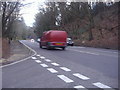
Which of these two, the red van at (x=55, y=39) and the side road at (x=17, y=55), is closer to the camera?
the side road at (x=17, y=55)

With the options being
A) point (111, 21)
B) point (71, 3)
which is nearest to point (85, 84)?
point (111, 21)

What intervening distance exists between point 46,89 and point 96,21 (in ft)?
176

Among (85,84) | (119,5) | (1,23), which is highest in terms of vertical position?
(119,5)

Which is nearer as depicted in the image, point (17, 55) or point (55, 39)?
point (17, 55)

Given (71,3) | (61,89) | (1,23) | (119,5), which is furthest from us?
(71,3)

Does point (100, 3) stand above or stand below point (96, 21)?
above

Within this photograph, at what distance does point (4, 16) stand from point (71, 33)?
3325cm

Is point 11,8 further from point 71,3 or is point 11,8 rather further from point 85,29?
point 85,29

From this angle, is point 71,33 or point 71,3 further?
point 71,33

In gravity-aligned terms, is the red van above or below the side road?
above

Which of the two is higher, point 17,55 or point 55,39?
point 55,39

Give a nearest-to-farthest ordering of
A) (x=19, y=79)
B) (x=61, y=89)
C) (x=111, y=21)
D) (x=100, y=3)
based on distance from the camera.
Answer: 1. (x=61, y=89)
2. (x=19, y=79)
3. (x=111, y=21)
4. (x=100, y=3)

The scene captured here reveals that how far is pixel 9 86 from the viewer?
25.3ft

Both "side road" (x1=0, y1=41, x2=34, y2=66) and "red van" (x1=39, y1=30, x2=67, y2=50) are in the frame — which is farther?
"red van" (x1=39, y1=30, x2=67, y2=50)
